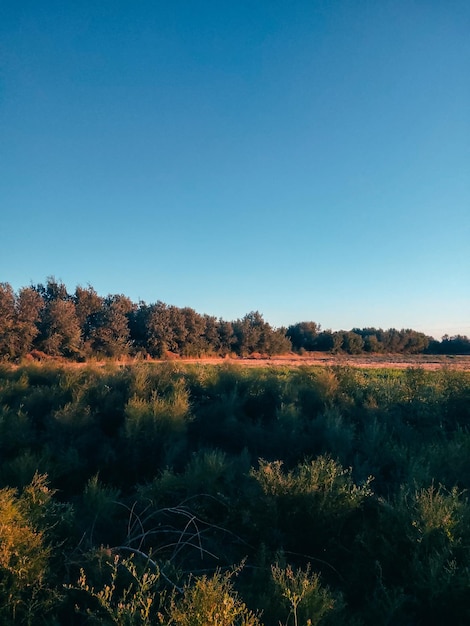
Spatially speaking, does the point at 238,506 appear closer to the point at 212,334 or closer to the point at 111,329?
the point at 111,329

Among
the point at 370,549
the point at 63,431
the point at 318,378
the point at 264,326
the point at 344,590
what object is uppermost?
the point at 264,326

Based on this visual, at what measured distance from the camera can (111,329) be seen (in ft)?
137

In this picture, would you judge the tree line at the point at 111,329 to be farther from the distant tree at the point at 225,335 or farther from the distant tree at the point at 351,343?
the distant tree at the point at 351,343

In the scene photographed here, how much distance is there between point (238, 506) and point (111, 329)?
37687mm

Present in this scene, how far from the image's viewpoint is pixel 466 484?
20.8 ft

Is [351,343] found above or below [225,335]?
below

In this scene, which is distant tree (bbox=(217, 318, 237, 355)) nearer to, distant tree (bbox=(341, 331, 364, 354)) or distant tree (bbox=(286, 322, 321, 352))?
distant tree (bbox=(286, 322, 321, 352))

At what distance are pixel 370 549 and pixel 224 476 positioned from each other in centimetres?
233

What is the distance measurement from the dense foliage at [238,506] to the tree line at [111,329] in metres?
16.1

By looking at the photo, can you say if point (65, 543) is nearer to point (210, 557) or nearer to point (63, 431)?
point (210, 557)

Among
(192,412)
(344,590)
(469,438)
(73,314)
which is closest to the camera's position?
(344,590)

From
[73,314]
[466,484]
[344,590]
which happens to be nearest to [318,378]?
[466,484]

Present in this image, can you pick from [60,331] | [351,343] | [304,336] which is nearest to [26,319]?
[60,331]

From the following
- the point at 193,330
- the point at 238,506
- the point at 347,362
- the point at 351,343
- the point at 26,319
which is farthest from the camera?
the point at 351,343
